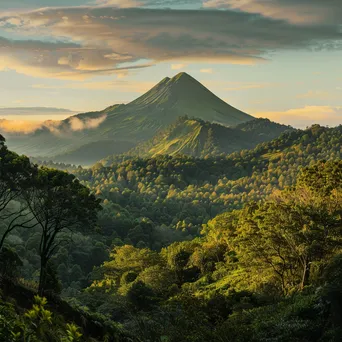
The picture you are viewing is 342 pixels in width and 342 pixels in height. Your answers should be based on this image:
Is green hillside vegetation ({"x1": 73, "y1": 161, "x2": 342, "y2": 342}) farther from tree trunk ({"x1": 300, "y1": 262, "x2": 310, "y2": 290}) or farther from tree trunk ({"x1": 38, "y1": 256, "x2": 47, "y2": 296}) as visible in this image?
tree trunk ({"x1": 38, "y1": 256, "x2": 47, "y2": 296})

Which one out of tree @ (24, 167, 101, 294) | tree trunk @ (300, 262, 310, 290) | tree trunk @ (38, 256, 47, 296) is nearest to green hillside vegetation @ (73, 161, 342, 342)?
tree trunk @ (300, 262, 310, 290)

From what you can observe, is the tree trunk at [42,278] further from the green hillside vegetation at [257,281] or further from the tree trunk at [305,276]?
the tree trunk at [305,276]

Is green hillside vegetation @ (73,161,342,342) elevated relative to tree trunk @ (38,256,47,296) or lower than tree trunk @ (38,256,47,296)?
lower

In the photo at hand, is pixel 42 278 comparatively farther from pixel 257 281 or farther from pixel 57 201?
pixel 257 281

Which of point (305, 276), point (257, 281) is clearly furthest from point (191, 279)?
point (305, 276)

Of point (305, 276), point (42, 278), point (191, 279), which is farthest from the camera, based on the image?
point (191, 279)

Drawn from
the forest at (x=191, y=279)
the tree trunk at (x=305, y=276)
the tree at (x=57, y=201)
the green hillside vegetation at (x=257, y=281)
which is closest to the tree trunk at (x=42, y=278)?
the forest at (x=191, y=279)

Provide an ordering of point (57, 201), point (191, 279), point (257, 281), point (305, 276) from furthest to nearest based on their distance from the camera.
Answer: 1. point (191, 279)
2. point (257, 281)
3. point (305, 276)
4. point (57, 201)

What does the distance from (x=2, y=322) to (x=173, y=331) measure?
1489 centimetres

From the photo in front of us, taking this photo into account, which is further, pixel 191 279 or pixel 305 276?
pixel 191 279

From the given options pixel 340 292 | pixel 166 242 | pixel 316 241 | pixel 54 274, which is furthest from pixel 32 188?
pixel 166 242

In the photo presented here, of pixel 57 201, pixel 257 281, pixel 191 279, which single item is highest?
pixel 57 201

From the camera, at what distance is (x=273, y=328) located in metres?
27.5

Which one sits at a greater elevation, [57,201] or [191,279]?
[57,201]
